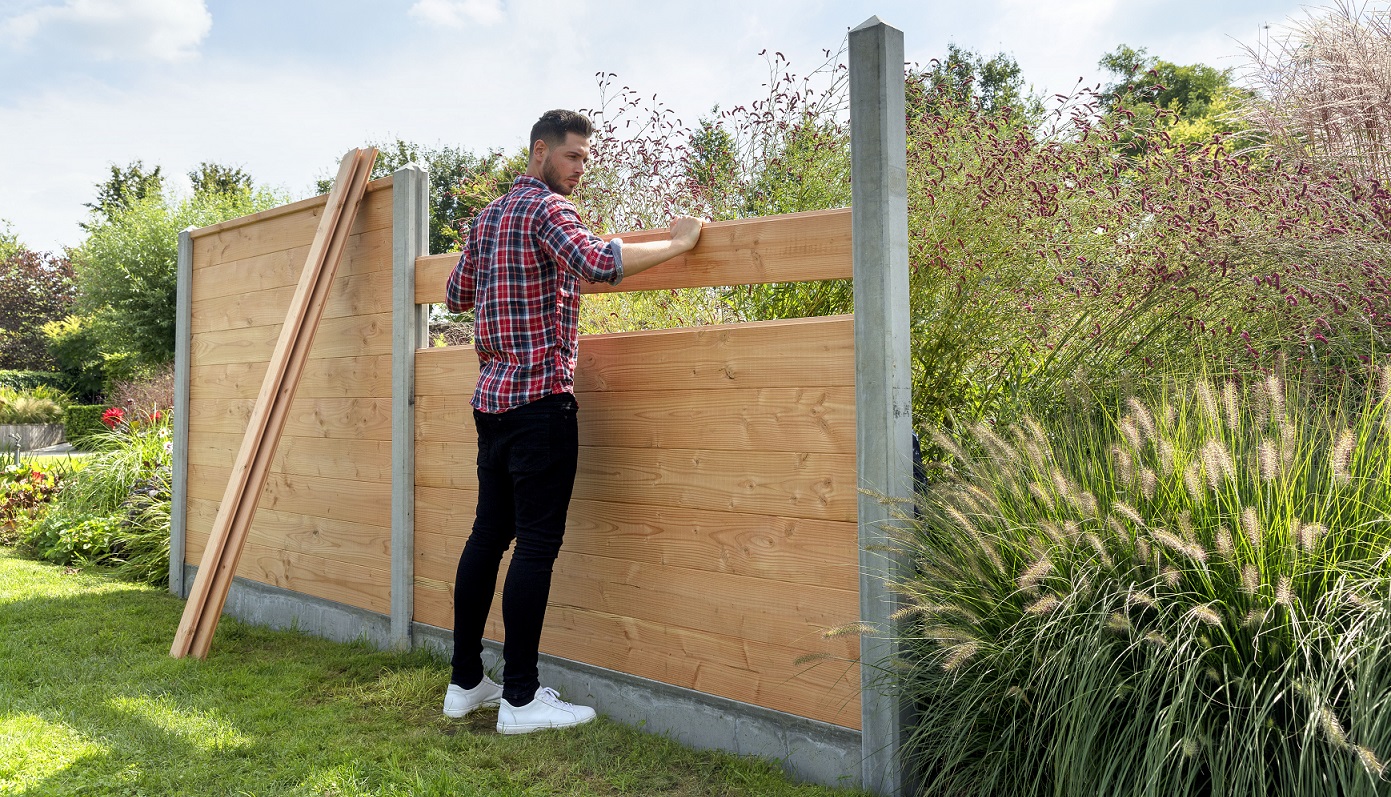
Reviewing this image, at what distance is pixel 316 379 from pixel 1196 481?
3.70 metres

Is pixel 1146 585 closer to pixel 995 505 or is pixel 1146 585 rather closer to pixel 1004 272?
pixel 995 505

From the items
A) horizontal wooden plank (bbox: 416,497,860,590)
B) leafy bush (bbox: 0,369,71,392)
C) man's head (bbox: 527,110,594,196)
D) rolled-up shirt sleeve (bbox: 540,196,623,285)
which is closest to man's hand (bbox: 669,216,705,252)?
rolled-up shirt sleeve (bbox: 540,196,623,285)

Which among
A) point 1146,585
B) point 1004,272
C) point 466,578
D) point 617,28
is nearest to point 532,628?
point 466,578

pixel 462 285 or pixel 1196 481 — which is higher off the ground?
pixel 462 285

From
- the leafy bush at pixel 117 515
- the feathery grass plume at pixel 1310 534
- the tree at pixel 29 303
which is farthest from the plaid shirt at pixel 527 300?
the tree at pixel 29 303

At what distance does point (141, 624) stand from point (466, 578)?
2228mm

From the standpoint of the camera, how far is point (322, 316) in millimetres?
4176

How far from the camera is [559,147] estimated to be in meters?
2.81

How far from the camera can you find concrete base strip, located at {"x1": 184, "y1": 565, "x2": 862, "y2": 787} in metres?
2.39

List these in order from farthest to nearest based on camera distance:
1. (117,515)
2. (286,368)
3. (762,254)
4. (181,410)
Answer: (117,515) < (181,410) < (286,368) < (762,254)

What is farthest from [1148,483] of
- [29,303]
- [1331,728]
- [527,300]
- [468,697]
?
[29,303]

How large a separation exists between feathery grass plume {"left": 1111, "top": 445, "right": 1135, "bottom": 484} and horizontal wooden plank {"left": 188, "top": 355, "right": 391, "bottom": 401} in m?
2.90

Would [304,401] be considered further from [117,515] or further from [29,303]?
[29,303]

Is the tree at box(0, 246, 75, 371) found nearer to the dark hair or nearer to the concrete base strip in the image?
the concrete base strip
